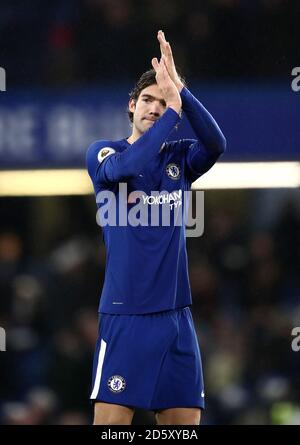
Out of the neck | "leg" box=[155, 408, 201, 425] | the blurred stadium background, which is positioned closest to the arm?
the neck

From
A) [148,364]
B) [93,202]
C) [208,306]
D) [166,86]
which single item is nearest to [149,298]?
[148,364]

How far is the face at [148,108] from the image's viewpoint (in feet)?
11.6

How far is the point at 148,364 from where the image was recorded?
11.4ft

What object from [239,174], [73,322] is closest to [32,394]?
[73,322]

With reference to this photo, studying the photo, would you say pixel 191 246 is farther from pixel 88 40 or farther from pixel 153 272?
pixel 153 272

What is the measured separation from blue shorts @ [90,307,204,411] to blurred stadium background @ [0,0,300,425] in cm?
A: 227

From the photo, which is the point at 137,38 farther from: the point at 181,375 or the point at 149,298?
the point at 181,375

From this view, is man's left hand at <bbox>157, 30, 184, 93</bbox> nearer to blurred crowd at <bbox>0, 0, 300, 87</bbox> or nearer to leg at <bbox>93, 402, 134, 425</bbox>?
leg at <bbox>93, 402, 134, 425</bbox>

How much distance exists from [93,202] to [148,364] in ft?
11.9

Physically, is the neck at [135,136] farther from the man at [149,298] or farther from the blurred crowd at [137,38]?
the blurred crowd at [137,38]
